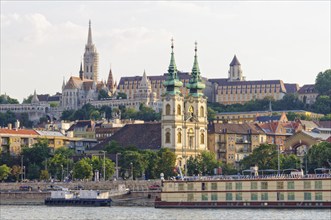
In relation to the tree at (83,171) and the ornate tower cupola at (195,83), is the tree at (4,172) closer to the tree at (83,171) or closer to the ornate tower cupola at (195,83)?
the tree at (83,171)

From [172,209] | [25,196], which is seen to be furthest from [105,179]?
[172,209]

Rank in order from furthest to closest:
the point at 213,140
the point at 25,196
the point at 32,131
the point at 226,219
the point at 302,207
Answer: the point at 32,131
the point at 213,140
the point at 25,196
the point at 302,207
the point at 226,219

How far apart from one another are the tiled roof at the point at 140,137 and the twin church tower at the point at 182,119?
4222 millimetres

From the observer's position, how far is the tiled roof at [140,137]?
541 feet

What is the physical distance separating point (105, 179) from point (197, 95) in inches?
1014

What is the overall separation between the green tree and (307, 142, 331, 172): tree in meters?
18.0

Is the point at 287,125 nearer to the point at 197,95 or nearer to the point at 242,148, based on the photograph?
the point at 242,148

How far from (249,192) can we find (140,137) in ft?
218

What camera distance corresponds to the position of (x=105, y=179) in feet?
471

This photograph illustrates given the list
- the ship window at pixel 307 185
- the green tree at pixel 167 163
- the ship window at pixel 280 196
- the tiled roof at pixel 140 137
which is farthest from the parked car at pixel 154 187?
the tiled roof at pixel 140 137

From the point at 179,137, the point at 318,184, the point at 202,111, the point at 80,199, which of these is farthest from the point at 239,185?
the point at 202,111

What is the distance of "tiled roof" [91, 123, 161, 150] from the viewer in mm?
164800

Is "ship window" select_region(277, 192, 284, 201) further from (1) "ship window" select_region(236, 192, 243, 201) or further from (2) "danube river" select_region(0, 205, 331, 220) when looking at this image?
(1) "ship window" select_region(236, 192, 243, 201)

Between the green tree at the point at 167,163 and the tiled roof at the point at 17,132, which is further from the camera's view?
the tiled roof at the point at 17,132
